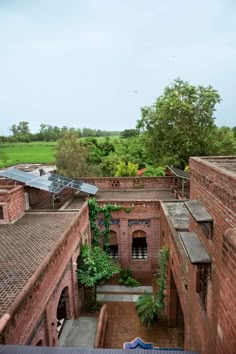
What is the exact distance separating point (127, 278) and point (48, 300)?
7.85 m

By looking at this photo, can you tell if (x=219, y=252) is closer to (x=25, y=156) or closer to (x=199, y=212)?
(x=199, y=212)

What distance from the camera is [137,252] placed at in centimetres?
1689

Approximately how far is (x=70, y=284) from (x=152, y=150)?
15.2 meters

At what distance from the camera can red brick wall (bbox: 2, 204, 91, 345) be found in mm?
6230

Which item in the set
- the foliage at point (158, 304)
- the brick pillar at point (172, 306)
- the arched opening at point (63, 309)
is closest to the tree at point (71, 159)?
the arched opening at point (63, 309)

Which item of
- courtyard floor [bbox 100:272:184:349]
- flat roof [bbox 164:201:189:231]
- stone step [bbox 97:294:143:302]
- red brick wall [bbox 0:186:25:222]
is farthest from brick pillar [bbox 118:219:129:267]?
red brick wall [bbox 0:186:25:222]

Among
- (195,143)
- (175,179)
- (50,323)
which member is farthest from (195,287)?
(195,143)

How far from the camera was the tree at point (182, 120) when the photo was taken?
21.0 m

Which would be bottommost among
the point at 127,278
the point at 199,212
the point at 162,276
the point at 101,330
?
the point at 127,278

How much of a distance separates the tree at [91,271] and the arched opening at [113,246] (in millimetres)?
3316

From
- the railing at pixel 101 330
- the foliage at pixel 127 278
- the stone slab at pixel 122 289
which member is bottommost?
the stone slab at pixel 122 289

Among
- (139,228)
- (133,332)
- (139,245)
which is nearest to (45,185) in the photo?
(139,228)

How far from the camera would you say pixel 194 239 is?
550 cm

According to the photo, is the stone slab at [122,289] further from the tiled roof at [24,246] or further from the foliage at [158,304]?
the tiled roof at [24,246]
